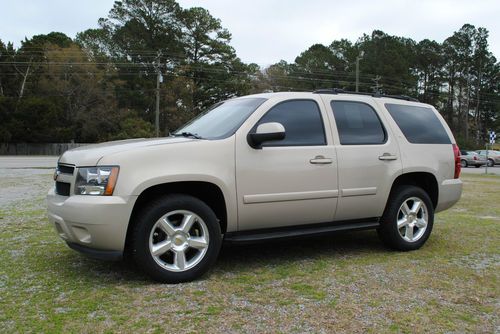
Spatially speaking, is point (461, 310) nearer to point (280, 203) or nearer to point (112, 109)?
point (280, 203)

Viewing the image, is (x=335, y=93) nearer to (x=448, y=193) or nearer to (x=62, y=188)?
(x=448, y=193)

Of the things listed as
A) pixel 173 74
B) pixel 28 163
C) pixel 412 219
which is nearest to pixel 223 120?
pixel 412 219

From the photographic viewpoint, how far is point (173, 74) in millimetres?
56688

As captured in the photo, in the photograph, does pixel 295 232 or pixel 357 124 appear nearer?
pixel 295 232

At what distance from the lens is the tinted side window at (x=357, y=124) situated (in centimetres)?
517

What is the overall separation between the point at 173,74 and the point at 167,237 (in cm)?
5448

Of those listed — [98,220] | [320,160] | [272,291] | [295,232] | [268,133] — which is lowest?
[272,291]

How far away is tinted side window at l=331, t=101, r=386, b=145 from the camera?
203 inches

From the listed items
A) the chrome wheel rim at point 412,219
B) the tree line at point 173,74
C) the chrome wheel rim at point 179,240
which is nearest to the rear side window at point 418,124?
the chrome wheel rim at point 412,219

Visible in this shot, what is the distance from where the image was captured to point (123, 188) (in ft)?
13.0

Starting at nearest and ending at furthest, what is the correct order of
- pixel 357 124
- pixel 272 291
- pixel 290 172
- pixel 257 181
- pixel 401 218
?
1. pixel 272 291
2. pixel 257 181
3. pixel 290 172
4. pixel 357 124
5. pixel 401 218

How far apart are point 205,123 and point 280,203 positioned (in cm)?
126

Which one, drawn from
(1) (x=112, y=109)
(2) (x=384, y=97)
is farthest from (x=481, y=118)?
(2) (x=384, y=97)

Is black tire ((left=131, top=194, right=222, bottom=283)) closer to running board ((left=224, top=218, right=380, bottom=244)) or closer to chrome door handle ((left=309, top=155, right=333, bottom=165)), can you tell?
running board ((left=224, top=218, right=380, bottom=244))
